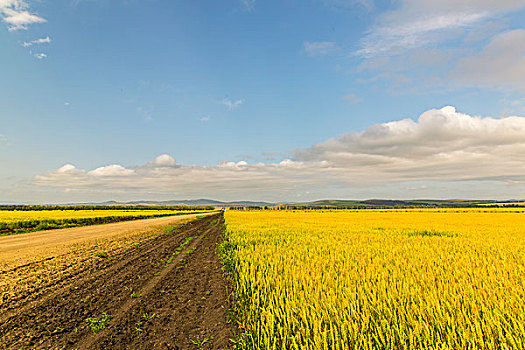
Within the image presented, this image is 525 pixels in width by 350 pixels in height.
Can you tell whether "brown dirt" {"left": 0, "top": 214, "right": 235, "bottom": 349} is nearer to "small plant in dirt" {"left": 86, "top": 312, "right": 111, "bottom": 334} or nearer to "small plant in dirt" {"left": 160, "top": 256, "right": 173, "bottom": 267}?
"small plant in dirt" {"left": 86, "top": 312, "right": 111, "bottom": 334}

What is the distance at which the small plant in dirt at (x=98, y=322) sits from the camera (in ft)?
18.6

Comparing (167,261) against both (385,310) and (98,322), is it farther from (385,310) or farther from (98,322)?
(385,310)

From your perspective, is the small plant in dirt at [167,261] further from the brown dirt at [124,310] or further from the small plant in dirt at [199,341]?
the small plant in dirt at [199,341]

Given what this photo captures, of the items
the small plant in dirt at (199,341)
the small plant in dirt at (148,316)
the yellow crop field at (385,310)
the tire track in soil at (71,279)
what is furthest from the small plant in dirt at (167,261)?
the small plant in dirt at (199,341)

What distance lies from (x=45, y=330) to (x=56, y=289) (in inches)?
140

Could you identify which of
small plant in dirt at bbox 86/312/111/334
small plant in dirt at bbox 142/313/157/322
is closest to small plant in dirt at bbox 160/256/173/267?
small plant in dirt at bbox 86/312/111/334

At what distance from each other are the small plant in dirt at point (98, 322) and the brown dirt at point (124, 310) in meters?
0.09

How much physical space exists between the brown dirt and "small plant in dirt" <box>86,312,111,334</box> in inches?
3.4

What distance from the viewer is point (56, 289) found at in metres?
8.65

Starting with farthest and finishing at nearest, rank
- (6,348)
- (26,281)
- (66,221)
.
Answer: (66,221)
(26,281)
(6,348)

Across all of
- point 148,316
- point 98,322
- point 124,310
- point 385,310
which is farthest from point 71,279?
point 385,310

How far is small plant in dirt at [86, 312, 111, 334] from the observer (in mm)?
5675

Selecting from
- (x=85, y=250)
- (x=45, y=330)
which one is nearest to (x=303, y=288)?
(x=45, y=330)

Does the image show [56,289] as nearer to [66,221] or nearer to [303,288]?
[303,288]
